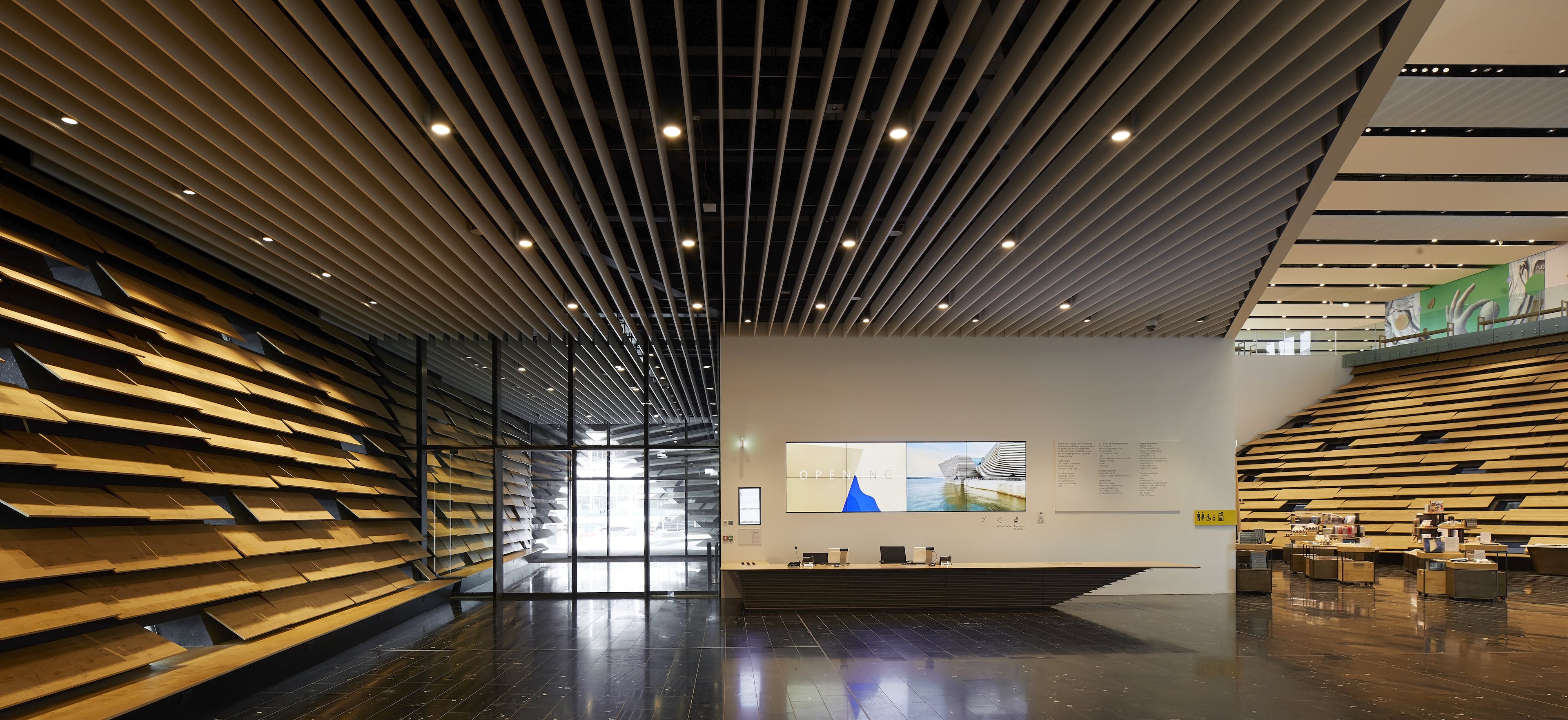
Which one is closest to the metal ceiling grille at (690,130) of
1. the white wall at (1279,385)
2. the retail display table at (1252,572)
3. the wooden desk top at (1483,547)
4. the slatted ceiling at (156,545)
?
the slatted ceiling at (156,545)

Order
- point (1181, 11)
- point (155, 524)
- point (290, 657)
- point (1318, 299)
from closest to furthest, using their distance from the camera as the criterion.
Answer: point (1181, 11)
point (155, 524)
point (290, 657)
point (1318, 299)

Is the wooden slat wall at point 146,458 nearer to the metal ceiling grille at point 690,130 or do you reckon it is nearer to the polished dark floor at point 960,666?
the metal ceiling grille at point 690,130

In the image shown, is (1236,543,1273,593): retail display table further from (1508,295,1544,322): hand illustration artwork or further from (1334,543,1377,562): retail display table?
(1508,295,1544,322): hand illustration artwork

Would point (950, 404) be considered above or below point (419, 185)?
below

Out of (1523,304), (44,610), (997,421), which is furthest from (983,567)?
(1523,304)

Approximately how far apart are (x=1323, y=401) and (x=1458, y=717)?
17.7m

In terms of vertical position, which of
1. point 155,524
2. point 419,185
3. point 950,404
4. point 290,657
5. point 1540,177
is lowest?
point 290,657

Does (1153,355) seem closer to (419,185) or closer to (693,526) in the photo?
(693,526)

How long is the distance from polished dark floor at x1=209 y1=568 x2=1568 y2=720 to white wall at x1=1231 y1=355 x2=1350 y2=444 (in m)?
10.9

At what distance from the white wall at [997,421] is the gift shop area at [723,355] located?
2.3 inches

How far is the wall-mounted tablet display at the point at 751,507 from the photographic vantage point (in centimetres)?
1107

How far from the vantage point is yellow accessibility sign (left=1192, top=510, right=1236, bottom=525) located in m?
11.4

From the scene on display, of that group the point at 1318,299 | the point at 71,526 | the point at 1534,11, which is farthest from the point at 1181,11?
the point at 1318,299

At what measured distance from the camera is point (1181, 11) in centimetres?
370
